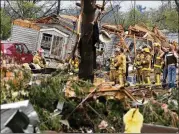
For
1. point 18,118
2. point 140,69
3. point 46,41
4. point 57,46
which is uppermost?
point 46,41

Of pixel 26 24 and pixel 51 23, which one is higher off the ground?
pixel 51 23

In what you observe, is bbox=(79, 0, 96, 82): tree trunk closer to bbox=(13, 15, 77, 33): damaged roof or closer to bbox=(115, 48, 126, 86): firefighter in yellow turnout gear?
bbox=(115, 48, 126, 86): firefighter in yellow turnout gear

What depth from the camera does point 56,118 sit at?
25.2ft

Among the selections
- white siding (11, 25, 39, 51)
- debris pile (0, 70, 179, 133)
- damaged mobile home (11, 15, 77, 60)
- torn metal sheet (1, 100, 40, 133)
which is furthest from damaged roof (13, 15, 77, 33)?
torn metal sheet (1, 100, 40, 133)

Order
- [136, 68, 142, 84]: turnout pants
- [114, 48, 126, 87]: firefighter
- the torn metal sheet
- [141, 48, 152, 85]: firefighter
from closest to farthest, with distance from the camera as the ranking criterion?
the torn metal sheet → [114, 48, 126, 87]: firefighter → [141, 48, 152, 85]: firefighter → [136, 68, 142, 84]: turnout pants

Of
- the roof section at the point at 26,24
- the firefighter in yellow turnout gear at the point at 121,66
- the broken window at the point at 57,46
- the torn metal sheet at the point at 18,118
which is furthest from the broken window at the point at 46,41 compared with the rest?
the torn metal sheet at the point at 18,118

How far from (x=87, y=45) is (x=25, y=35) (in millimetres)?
21580

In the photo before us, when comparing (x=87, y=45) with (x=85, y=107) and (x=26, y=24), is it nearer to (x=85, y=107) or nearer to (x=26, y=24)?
(x=85, y=107)

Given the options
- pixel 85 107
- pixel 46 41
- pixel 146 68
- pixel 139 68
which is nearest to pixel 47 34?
pixel 46 41

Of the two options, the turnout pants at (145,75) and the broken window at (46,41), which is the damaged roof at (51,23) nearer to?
the broken window at (46,41)

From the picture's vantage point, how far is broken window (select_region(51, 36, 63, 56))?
31.5m

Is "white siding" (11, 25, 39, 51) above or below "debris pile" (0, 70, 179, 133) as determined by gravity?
above

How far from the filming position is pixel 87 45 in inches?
426

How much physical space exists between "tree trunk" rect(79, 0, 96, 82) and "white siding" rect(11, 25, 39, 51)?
2104 cm
